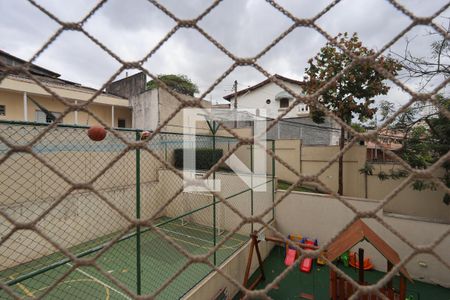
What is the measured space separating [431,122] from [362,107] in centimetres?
163

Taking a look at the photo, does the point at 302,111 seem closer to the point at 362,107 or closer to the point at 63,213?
the point at 362,107

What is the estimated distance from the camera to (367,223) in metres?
4.96

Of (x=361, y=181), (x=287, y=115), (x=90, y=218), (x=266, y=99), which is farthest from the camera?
(x=266, y=99)

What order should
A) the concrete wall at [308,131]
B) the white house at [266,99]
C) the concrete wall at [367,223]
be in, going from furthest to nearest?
the white house at [266,99] < the concrete wall at [308,131] < the concrete wall at [367,223]

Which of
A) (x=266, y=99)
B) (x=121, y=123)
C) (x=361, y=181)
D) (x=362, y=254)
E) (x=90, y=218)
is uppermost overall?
(x=266, y=99)

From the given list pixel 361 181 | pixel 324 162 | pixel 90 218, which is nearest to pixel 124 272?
pixel 90 218

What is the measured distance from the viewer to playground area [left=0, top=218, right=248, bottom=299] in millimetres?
3678

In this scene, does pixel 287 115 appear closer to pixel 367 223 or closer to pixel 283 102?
pixel 283 102

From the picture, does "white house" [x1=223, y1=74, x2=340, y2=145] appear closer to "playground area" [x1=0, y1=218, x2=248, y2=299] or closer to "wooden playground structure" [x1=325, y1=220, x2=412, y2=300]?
"wooden playground structure" [x1=325, y1=220, x2=412, y2=300]

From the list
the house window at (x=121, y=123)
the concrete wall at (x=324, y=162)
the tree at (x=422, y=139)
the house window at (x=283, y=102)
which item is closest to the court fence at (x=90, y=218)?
the concrete wall at (x=324, y=162)

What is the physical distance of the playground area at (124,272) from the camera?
368 cm

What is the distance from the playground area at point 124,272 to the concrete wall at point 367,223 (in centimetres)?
148

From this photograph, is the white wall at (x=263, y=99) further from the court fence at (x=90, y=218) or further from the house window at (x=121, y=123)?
the court fence at (x=90, y=218)

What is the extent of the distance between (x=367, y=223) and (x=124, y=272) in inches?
194
